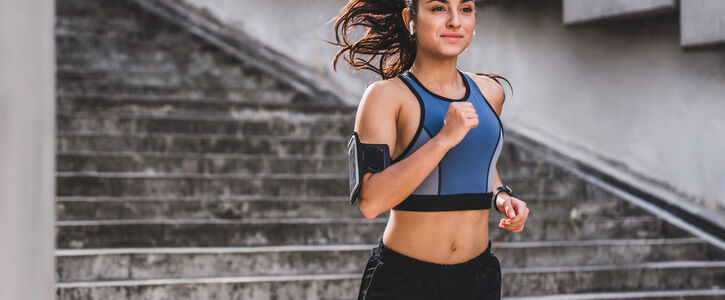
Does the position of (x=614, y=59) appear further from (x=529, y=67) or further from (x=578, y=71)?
(x=529, y=67)

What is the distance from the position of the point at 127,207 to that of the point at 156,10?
17.5ft

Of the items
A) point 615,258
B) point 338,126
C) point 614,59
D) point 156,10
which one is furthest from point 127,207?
point 156,10

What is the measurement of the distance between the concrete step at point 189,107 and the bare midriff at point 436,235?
484cm

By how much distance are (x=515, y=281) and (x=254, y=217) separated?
1.75 meters

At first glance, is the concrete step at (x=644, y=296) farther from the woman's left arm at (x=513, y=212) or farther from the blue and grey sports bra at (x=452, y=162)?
the blue and grey sports bra at (x=452, y=162)

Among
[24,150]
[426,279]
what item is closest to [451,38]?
[426,279]

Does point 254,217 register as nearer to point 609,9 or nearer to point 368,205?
point 609,9

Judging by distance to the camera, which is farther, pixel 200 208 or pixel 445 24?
pixel 200 208

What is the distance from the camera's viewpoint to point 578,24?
20.9 ft

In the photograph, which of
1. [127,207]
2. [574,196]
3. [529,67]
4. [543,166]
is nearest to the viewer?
[127,207]

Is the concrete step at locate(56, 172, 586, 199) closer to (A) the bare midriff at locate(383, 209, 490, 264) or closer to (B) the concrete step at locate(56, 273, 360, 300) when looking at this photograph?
(B) the concrete step at locate(56, 273, 360, 300)

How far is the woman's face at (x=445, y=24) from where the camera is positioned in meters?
1.97

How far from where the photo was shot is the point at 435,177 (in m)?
1.96

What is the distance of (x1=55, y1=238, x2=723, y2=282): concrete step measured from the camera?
14.1ft
